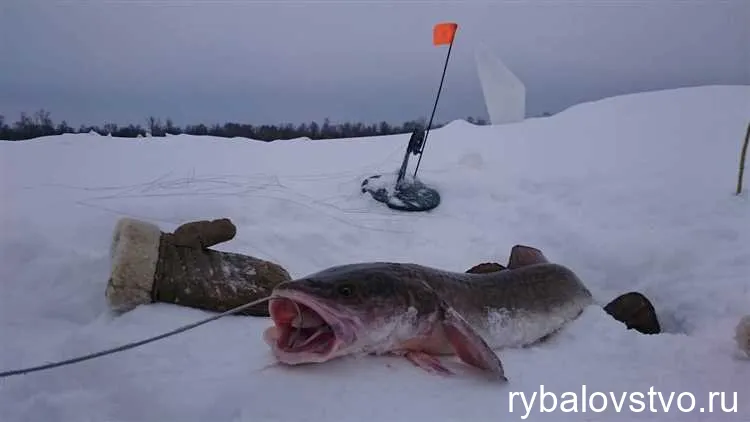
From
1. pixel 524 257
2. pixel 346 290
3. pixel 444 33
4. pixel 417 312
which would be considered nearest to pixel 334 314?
pixel 346 290

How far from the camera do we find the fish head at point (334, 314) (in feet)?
3.96

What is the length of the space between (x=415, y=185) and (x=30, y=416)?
96.0 inches

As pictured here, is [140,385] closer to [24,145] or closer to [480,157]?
[24,145]

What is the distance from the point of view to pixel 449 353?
54.7 inches

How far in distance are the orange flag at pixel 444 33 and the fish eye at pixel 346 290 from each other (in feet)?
6.05

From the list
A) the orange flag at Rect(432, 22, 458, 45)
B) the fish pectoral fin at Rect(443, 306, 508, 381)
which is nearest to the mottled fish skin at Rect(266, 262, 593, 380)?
the fish pectoral fin at Rect(443, 306, 508, 381)

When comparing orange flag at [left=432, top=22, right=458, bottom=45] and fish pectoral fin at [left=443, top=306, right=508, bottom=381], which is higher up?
orange flag at [left=432, top=22, right=458, bottom=45]

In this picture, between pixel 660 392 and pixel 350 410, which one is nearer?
pixel 350 410

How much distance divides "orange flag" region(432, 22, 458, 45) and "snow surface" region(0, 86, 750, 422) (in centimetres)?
90

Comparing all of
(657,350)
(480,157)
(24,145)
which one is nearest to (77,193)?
(24,145)

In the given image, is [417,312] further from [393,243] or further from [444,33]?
[444,33]

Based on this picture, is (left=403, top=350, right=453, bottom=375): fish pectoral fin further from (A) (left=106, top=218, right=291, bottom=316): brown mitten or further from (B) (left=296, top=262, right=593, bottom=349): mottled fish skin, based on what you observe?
(A) (left=106, top=218, right=291, bottom=316): brown mitten

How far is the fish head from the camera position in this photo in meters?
1.21

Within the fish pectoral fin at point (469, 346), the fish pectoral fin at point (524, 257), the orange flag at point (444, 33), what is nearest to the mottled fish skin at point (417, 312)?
the fish pectoral fin at point (469, 346)
